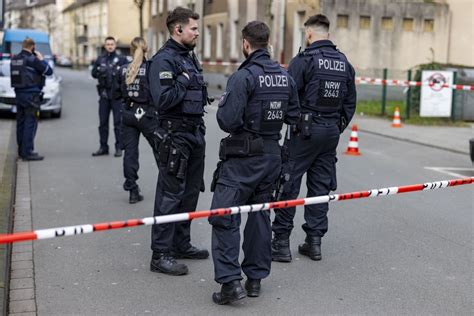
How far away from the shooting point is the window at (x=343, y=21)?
81.8ft

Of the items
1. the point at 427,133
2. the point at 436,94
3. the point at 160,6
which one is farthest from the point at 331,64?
the point at 160,6

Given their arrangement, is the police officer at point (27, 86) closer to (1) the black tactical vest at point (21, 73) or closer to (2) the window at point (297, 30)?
(1) the black tactical vest at point (21, 73)

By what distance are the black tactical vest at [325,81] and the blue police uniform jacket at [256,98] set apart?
0.85 metres

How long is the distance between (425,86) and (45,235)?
1542 cm

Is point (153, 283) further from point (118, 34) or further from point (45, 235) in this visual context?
point (118, 34)

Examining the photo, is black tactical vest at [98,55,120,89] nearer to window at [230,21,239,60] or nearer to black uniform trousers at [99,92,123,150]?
black uniform trousers at [99,92,123,150]

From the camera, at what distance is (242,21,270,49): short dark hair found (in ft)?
15.0

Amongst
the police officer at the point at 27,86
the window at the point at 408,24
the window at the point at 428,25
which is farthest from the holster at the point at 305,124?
the window at the point at 428,25

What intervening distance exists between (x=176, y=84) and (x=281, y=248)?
170 centimetres

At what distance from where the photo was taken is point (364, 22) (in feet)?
83.3

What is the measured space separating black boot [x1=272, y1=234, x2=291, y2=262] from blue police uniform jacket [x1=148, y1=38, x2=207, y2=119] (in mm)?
1297

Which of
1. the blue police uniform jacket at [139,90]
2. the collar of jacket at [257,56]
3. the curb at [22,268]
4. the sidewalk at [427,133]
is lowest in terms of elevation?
the curb at [22,268]

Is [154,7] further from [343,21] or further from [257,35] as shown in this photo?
[257,35]

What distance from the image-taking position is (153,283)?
5.04 metres
